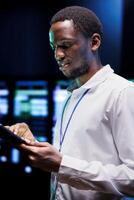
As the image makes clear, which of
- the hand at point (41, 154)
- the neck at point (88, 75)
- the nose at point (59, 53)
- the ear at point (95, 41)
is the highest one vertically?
the ear at point (95, 41)

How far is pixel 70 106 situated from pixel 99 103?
0.18 m

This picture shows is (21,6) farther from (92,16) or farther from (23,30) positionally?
(92,16)

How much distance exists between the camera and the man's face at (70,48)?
1375mm

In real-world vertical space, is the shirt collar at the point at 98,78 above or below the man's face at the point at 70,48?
below

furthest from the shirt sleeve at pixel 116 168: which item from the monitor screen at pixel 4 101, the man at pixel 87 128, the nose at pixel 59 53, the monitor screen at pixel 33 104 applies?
the monitor screen at pixel 4 101

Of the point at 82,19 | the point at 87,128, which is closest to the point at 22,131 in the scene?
the point at 87,128

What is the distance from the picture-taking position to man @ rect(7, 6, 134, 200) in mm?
1192

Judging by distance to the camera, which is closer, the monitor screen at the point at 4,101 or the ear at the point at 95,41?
the ear at the point at 95,41

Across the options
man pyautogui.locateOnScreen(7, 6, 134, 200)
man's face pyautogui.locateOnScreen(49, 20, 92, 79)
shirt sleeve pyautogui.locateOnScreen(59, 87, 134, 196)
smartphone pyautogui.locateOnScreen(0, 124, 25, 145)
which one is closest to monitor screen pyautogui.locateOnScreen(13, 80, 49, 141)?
man pyautogui.locateOnScreen(7, 6, 134, 200)

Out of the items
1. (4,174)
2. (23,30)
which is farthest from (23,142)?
(23,30)

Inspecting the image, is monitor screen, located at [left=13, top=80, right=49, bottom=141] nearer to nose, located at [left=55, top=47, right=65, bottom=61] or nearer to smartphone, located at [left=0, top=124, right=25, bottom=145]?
nose, located at [left=55, top=47, right=65, bottom=61]

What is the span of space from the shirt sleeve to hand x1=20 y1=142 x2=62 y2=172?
43mm

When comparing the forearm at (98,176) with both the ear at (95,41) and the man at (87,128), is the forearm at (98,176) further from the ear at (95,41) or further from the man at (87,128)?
the ear at (95,41)

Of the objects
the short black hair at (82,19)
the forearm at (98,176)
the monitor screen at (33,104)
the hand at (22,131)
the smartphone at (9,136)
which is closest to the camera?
the smartphone at (9,136)
